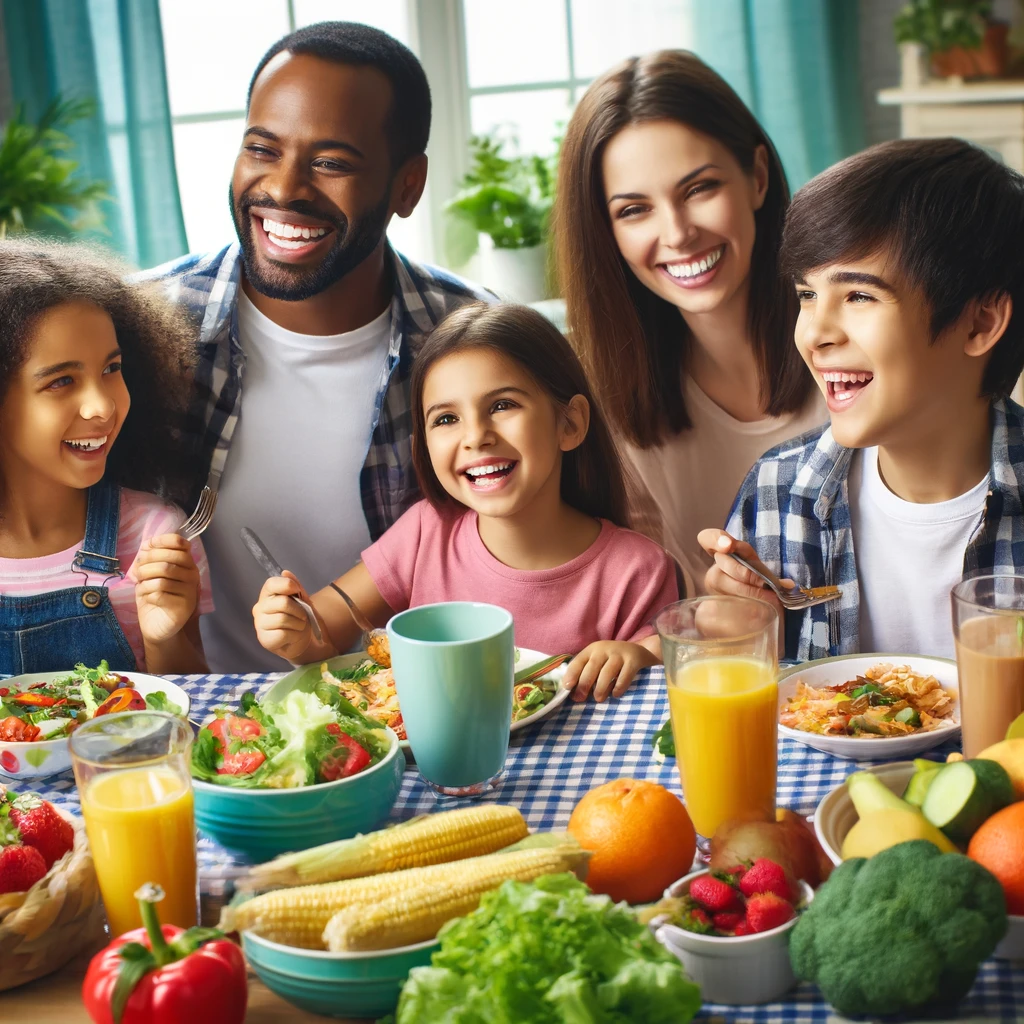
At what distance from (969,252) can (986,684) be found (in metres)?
0.74

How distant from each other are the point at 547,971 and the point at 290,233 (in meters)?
1.58

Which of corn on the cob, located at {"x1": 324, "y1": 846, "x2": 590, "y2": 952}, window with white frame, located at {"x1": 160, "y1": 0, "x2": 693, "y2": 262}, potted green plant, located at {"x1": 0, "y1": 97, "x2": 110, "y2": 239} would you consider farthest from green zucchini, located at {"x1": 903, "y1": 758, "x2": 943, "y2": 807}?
window with white frame, located at {"x1": 160, "y1": 0, "x2": 693, "y2": 262}

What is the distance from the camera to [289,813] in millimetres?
1054

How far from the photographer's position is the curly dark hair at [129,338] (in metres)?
1.75

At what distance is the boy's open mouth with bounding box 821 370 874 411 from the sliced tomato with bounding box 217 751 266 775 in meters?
0.97

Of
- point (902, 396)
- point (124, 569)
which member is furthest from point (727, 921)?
point (124, 569)

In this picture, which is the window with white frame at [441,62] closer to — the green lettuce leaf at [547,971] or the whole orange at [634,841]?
the whole orange at [634,841]

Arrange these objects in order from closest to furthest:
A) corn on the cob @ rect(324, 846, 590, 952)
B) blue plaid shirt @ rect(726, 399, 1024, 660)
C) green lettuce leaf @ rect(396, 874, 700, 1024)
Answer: green lettuce leaf @ rect(396, 874, 700, 1024) → corn on the cob @ rect(324, 846, 590, 952) → blue plaid shirt @ rect(726, 399, 1024, 660)

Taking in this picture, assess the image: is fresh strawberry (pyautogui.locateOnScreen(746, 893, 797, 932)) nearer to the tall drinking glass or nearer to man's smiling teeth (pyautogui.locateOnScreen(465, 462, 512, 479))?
the tall drinking glass

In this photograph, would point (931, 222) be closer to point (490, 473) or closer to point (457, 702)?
point (490, 473)

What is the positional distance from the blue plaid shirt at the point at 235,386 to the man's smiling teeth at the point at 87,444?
0.32 meters

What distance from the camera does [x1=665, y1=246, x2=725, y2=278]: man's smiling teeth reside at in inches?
84.7

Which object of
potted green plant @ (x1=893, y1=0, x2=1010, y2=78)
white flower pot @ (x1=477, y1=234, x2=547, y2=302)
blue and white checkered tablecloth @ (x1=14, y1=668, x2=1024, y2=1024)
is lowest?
blue and white checkered tablecloth @ (x1=14, y1=668, x2=1024, y2=1024)

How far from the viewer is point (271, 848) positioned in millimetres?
1073
